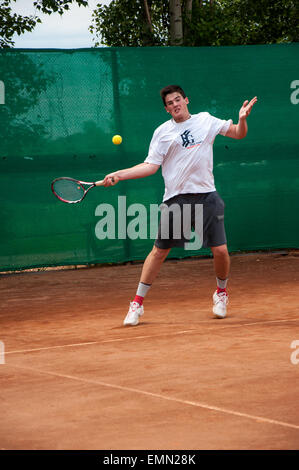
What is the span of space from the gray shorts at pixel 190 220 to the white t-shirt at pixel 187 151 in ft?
0.19

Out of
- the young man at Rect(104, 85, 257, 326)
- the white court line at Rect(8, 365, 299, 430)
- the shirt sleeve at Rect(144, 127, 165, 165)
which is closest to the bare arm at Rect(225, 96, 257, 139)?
the young man at Rect(104, 85, 257, 326)

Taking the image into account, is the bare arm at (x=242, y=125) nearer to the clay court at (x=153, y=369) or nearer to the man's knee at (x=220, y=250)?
the man's knee at (x=220, y=250)

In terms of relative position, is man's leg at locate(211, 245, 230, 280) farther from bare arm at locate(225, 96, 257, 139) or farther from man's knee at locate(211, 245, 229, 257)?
bare arm at locate(225, 96, 257, 139)

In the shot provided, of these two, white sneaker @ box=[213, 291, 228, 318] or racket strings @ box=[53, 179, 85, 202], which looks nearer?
white sneaker @ box=[213, 291, 228, 318]

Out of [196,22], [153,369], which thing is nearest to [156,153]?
[153,369]

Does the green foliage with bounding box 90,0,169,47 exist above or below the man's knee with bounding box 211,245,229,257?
above

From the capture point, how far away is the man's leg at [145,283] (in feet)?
17.7

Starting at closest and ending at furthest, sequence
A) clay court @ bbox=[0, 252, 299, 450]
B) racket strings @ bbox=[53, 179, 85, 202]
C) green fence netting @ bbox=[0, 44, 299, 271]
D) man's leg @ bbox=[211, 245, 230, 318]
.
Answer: clay court @ bbox=[0, 252, 299, 450] < man's leg @ bbox=[211, 245, 230, 318] < racket strings @ bbox=[53, 179, 85, 202] < green fence netting @ bbox=[0, 44, 299, 271]

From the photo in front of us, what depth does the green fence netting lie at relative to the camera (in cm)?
797

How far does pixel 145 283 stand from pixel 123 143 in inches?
122

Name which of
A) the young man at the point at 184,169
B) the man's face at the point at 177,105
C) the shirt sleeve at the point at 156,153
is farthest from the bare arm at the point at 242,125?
the shirt sleeve at the point at 156,153

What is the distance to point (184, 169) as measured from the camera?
Answer: 5.42m

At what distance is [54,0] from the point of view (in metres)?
10.3

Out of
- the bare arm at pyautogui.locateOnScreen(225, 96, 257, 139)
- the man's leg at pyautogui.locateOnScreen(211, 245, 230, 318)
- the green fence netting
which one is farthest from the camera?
the green fence netting
